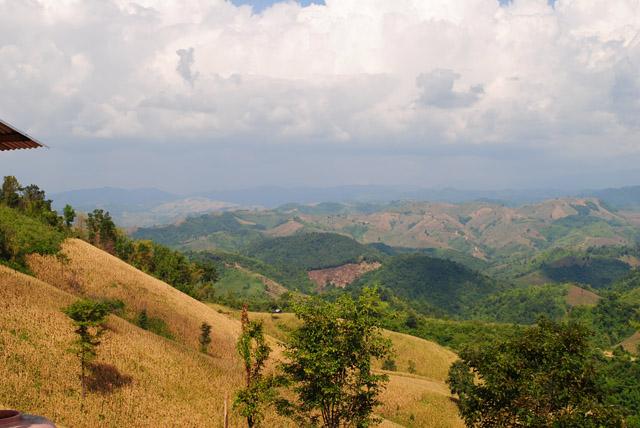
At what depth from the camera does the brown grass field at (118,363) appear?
134 feet

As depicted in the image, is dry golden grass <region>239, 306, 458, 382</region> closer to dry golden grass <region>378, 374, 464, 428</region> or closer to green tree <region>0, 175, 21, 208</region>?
dry golden grass <region>378, 374, 464, 428</region>

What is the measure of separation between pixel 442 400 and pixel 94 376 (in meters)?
62.2

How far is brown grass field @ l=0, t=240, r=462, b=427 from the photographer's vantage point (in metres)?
40.8

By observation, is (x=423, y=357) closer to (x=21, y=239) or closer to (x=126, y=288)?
(x=126, y=288)

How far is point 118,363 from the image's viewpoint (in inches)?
1970

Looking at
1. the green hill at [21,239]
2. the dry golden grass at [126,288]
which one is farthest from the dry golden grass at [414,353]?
the green hill at [21,239]

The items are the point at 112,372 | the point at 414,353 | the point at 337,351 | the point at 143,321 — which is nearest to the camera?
the point at 337,351

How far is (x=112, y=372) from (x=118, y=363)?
2.10 m

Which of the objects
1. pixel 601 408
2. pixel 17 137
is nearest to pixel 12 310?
pixel 17 137

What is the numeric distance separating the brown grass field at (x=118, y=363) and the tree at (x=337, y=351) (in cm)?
1625

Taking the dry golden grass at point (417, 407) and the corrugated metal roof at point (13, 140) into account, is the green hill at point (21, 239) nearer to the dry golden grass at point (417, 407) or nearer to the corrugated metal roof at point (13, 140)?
the dry golden grass at point (417, 407)

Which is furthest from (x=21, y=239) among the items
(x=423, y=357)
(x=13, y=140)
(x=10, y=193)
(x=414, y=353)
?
(x=423, y=357)

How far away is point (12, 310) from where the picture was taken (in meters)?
49.6

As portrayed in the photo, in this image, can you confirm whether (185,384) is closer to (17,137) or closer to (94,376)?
(94,376)
